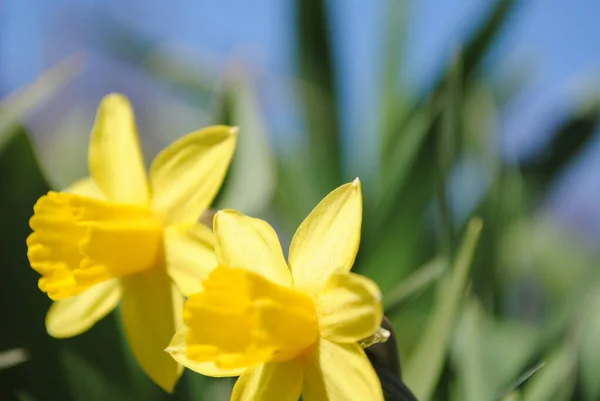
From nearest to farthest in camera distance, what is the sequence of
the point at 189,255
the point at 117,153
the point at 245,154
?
the point at 189,255, the point at 117,153, the point at 245,154

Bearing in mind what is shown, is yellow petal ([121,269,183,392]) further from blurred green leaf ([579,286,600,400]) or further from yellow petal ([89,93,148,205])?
blurred green leaf ([579,286,600,400])

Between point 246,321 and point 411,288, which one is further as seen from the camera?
point 411,288

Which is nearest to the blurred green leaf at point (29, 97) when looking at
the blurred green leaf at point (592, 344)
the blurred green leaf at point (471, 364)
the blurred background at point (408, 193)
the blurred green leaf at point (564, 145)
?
the blurred background at point (408, 193)

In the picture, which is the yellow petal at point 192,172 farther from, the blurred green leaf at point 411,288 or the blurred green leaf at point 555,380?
the blurred green leaf at point 555,380

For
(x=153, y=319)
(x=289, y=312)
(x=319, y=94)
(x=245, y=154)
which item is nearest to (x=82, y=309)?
(x=153, y=319)

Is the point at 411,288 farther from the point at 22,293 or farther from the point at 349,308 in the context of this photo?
the point at 22,293

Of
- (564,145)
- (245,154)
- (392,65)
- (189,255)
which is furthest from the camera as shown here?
(392,65)
